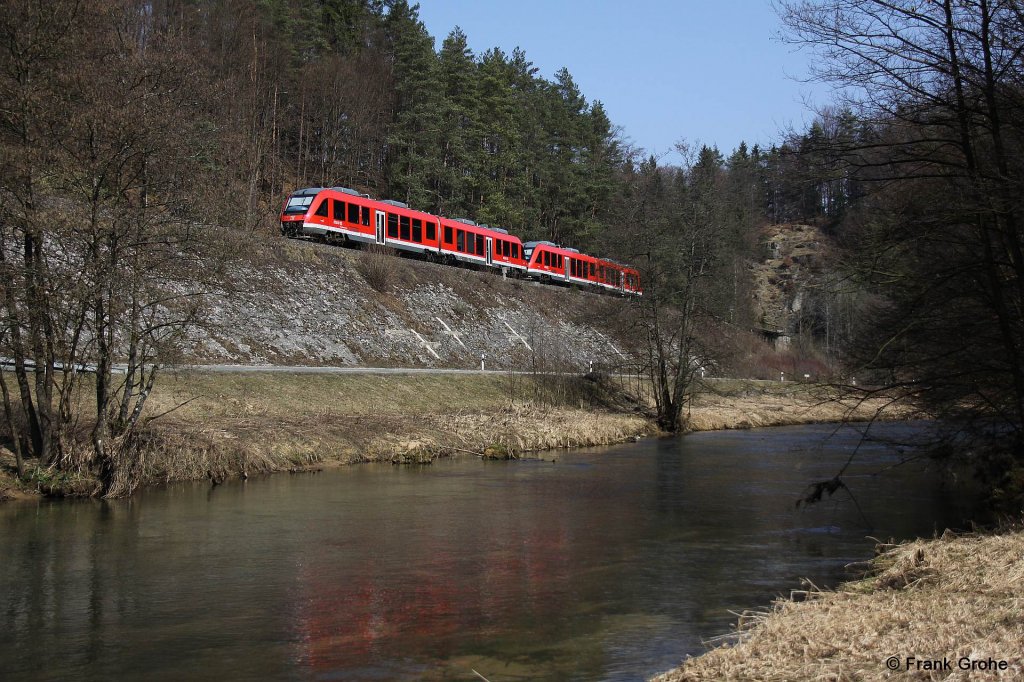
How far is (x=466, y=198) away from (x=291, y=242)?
32082mm

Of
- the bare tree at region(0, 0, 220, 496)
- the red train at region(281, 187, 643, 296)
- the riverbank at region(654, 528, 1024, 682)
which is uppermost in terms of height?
the red train at region(281, 187, 643, 296)

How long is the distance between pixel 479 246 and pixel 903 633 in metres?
48.1

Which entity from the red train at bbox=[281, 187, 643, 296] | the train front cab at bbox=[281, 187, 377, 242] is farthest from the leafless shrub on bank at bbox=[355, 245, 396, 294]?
the red train at bbox=[281, 187, 643, 296]

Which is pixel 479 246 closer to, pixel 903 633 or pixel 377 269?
pixel 377 269

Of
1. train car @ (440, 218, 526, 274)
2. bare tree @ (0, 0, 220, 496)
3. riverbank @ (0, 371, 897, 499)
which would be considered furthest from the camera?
train car @ (440, 218, 526, 274)

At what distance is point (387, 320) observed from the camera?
133ft

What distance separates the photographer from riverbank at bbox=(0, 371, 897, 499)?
19484 millimetres

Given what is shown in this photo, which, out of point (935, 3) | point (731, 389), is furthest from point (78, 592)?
point (731, 389)

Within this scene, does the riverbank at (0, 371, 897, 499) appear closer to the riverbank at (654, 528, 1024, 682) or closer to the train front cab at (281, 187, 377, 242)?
the riverbank at (654, 528, 1024, 682)

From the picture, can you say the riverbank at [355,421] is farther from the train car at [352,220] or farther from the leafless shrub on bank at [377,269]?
the train car at [352,220]

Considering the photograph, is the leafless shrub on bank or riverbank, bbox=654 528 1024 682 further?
the leafless shrub on bank

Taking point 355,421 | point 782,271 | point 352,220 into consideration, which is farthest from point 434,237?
point 782,271

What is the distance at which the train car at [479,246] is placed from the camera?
51.6 m

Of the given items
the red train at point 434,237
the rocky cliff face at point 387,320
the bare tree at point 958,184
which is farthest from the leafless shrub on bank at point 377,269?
the bare tree at point 958,184
